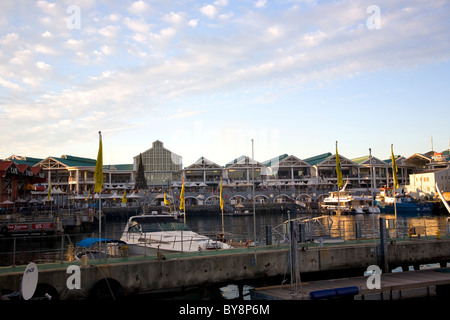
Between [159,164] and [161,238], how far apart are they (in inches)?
4137

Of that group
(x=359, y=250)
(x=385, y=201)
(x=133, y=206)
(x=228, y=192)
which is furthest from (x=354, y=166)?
(x=359, y=250)

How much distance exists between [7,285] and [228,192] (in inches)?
3656

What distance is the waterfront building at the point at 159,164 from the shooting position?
124562mm

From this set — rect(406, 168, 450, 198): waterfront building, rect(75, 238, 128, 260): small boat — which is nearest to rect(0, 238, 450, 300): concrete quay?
rect(75, 238, 128, 260): small boat

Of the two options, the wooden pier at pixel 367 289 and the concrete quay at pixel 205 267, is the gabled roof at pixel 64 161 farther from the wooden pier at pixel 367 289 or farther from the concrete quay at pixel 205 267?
the wooden pier at pixel 367 289

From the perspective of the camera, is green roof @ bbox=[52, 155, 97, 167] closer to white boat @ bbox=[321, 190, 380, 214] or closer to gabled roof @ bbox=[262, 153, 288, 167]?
gabled roof @ bbox=[262, 153, 288, 167]

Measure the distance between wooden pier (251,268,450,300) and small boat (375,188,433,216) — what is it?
64.4 meters

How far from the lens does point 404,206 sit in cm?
8606

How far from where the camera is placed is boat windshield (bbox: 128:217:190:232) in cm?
2411

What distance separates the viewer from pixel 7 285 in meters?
14.0

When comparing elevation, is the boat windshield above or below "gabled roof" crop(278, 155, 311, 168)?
below

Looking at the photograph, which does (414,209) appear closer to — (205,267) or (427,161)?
(427,161)
